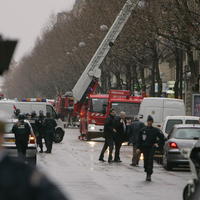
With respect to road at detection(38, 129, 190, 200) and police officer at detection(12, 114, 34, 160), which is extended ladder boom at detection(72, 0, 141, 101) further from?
police officer at detection(12, 114, 34, 160)

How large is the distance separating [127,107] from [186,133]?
2023 centimetres

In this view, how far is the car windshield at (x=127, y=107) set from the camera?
143ft

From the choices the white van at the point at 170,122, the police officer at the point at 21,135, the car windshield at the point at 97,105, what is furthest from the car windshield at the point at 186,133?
the car windshield at the point at 97,105

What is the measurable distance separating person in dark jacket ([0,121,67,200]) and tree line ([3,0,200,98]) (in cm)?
92

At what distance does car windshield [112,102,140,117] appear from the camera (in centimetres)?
4372

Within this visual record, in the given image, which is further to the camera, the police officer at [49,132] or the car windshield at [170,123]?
the police officer at [49,132]

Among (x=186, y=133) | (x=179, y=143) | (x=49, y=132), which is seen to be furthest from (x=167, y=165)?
(x=49, y=132)

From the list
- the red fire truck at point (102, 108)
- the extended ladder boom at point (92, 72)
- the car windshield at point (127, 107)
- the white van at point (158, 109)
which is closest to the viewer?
the white van at point (158, 109)

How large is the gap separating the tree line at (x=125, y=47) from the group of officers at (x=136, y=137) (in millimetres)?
6472

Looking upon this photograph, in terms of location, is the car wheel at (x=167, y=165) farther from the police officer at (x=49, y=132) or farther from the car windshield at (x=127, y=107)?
the car windshield at (x=127, y=107)

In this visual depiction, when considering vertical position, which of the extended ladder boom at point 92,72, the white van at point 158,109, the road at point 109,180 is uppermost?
the extended ladder boom at point 92,72

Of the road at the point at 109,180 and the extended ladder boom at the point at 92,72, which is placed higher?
the extended ladder boom at the point at 92,72

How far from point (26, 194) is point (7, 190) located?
57mm

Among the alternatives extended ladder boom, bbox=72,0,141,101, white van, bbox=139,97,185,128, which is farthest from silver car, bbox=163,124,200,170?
extended ladder boom, bbox=72,0,141,101
